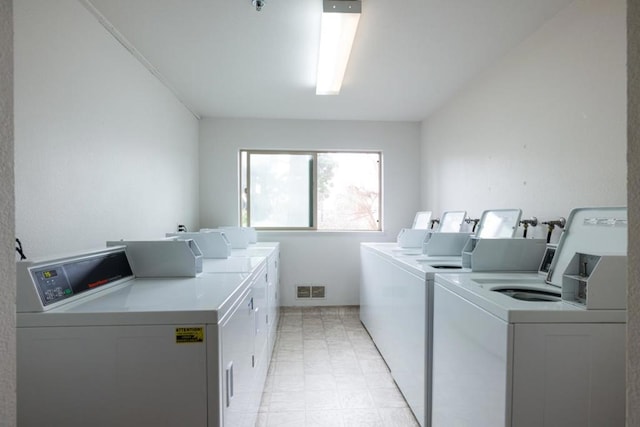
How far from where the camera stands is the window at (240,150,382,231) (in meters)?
4.17

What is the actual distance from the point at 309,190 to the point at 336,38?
2.31 meters

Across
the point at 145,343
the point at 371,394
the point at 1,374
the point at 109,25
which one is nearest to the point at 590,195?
the point at 371,394

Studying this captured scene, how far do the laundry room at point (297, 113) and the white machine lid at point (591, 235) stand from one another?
1 cm

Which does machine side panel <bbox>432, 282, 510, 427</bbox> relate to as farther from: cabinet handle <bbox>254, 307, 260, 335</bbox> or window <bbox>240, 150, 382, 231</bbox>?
window <bbox>240, 150, 382, 231</bbox>

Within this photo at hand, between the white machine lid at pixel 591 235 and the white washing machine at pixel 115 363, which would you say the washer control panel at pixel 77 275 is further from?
the white machine lid at pixel 591 235

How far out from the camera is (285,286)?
405cm

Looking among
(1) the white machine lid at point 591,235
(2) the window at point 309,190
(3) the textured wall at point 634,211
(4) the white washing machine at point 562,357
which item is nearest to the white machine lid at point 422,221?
(2) the window at point 309,190

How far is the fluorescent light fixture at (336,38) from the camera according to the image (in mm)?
1776

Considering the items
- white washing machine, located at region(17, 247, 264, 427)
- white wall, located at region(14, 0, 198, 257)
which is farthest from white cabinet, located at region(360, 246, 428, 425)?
white wall, located at region(14, 0, 198, 257)

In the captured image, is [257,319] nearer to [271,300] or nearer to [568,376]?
[271,300]

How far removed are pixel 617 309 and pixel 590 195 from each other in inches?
35.2

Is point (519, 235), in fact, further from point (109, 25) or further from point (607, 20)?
point (109, 25)

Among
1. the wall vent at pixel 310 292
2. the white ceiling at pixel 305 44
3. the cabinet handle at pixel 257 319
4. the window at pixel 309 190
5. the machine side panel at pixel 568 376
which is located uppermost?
the white ceiling at pixel 305 44

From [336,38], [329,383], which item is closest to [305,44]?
[336,38]
